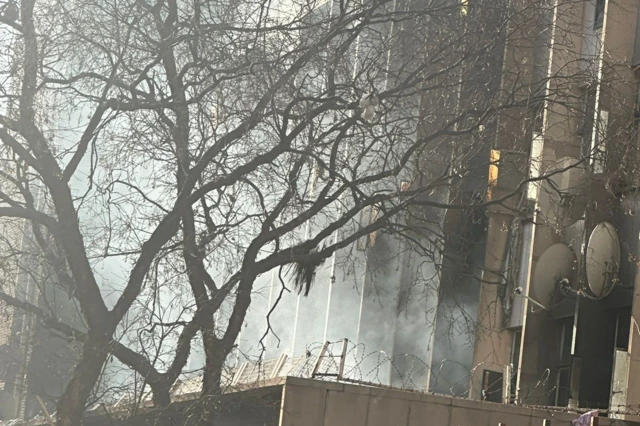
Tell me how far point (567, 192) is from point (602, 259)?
1692 mm

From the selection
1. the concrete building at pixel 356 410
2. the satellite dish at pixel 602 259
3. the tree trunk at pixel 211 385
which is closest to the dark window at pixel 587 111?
the satellite dish at pixel 602 259

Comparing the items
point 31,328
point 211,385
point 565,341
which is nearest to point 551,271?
point 565,341

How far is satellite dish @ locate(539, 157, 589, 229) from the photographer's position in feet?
47.1

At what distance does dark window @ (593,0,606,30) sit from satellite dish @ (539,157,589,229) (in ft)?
10.8

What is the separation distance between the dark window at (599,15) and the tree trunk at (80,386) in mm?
10598

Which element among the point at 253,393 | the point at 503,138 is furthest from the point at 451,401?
the point at 503,138

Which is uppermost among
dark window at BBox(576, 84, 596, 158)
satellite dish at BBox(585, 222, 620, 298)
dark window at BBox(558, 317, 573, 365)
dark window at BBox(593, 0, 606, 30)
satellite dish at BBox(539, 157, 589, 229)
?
dark window at BBox(593, 0, 606, 30)

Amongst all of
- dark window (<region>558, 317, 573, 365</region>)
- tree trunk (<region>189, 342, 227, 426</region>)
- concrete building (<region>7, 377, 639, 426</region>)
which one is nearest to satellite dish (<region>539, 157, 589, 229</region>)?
dark window (<region>558, 317, 573, 365</region>)

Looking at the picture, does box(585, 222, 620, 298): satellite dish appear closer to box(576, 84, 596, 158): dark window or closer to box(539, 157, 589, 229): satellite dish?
box(539, 157, 589, 229): satellite dish

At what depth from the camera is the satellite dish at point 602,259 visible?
1528 centimetres

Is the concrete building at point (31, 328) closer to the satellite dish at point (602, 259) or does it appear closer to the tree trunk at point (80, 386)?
the tree trunk at point (80, 386)

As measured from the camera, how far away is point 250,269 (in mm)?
Answer: 11859

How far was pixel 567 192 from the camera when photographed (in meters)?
14.4

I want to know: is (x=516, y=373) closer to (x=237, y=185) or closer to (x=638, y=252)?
(x=638, y=252)
